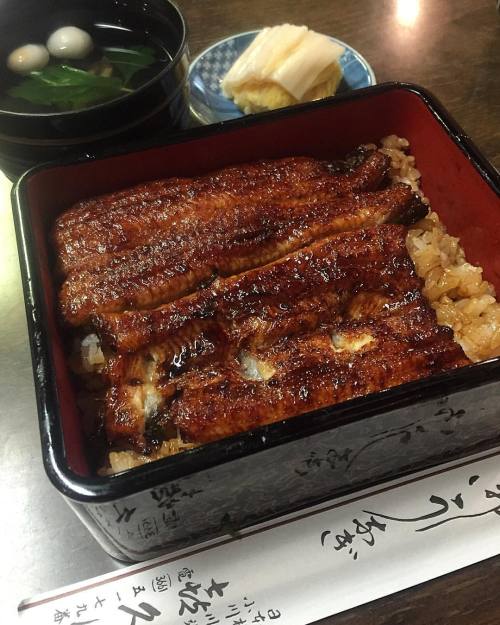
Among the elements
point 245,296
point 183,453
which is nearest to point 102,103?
point 245,296

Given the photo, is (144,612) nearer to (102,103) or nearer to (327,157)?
(102,103)

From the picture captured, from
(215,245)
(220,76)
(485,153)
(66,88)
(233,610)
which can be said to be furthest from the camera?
(220,76)

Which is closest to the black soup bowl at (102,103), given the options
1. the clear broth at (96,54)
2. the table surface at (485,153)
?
the clear broth at (96,54)

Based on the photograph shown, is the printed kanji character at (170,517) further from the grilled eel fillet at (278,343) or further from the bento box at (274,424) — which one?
the grilled eel fillet at (278,343)

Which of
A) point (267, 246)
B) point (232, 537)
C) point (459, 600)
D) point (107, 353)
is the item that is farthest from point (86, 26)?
point (459, 600)

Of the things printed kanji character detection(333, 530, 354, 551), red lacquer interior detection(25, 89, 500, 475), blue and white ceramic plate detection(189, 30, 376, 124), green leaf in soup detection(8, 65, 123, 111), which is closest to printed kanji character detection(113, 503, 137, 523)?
printed kanji character detection(333, 530, 354, 551)

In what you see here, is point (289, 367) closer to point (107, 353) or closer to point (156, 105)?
point (107, 353)

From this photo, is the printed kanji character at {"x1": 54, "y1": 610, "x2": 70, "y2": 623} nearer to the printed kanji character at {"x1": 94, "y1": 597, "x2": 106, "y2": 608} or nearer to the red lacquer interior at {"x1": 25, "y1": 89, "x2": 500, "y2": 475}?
the printed kanji character at {"x1": 94, "y1": 597, "x2": 106, "y2": 608}
